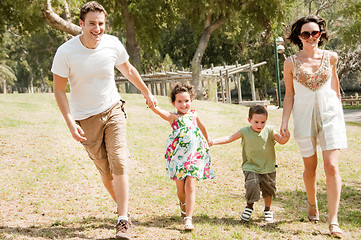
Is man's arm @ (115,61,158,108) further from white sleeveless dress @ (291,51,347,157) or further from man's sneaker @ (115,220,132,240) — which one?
white sleeveless dress @ (291,51,347,157)

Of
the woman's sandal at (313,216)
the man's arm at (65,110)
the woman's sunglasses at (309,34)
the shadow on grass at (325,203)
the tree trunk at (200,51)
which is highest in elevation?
the tree trunk at (200,51)

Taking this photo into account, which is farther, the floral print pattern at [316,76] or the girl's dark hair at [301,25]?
the girl's dark hair at [301,25]

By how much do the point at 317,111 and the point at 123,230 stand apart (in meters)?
2.36

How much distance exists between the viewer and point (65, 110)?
197 inches

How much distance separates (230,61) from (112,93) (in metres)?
44.6

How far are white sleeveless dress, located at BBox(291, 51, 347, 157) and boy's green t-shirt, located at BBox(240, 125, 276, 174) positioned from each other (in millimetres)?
423

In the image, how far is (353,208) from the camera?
6980 mm

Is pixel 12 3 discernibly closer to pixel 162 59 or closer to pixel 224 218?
pixel 224 218

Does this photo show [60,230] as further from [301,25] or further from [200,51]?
[200,51]

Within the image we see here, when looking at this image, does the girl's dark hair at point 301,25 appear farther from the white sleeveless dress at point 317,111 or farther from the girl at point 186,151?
the girl at point 186,151

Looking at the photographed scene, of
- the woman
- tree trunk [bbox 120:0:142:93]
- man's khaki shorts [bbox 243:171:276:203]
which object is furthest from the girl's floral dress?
tree trunk [bbox 120:0:142:93]

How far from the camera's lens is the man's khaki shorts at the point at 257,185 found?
5613mm

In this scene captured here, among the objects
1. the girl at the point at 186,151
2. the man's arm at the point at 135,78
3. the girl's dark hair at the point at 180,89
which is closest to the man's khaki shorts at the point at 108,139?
the man's arm at the point at 135,78

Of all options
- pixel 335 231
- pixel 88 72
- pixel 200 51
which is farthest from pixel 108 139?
pixel 200 51
